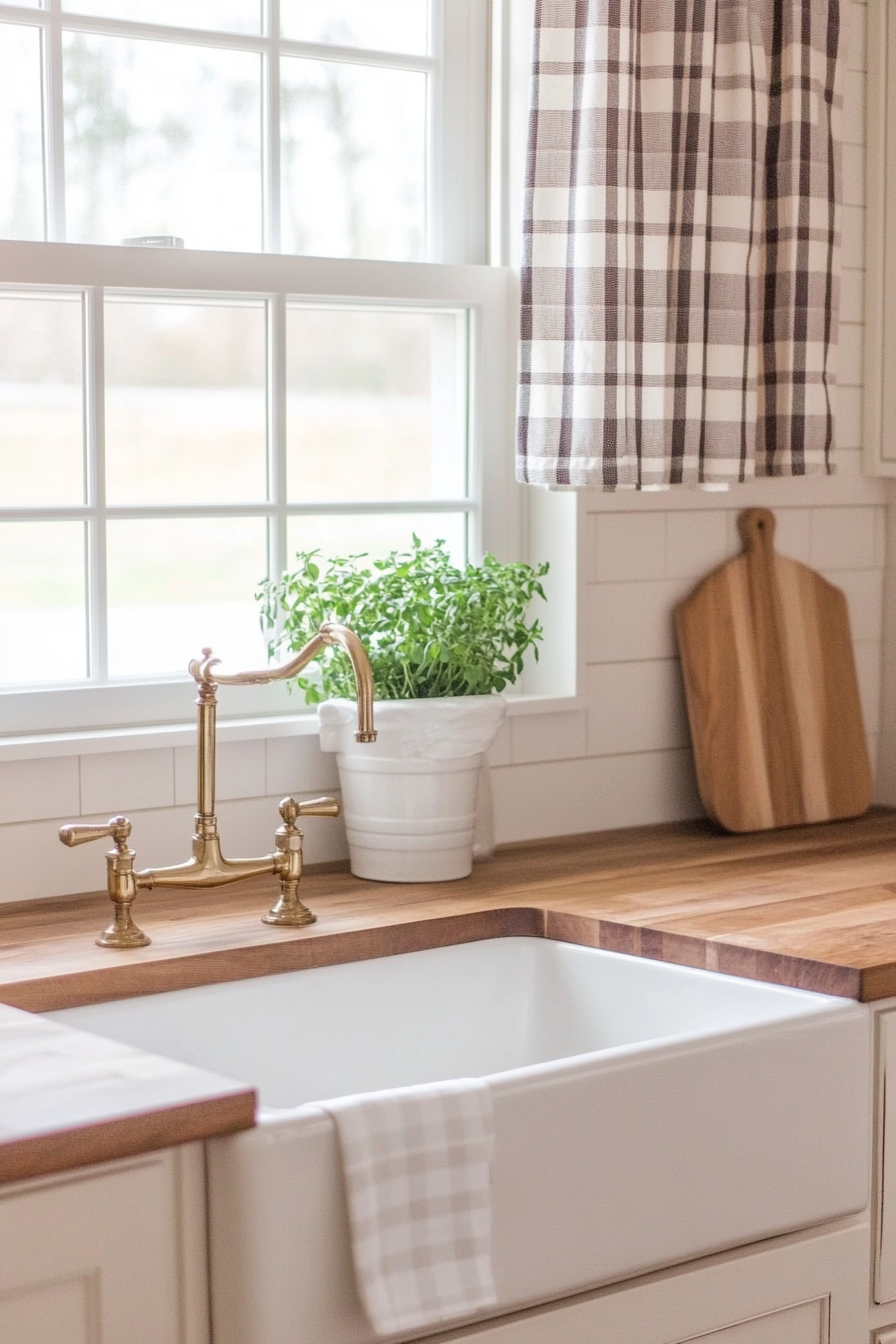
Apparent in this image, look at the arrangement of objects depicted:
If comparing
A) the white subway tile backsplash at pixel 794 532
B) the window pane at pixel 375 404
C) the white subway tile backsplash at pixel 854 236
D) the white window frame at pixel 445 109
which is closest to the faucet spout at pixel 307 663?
the window pane at pixel 375 404

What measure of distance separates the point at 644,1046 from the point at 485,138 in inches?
59.5

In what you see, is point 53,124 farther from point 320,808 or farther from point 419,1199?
point 419,1199

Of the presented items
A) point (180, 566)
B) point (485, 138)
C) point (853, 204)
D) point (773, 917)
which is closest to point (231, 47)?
point (485, 138)

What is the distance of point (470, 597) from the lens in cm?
232

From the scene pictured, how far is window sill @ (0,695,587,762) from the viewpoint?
217 cm

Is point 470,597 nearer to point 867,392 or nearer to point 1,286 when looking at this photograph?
point 1,286

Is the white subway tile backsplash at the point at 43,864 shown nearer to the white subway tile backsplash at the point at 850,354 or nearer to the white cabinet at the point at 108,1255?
the white cabinet at the point at 108,1255

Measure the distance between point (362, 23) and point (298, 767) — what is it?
108cm

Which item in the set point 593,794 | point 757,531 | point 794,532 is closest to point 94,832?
point 593,794

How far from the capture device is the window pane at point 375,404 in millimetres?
2463

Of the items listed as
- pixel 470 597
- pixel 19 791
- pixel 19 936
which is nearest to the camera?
pixel 19 936

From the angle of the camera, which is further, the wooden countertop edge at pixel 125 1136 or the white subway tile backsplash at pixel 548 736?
the white subway tile backsplash at pixel 548 736

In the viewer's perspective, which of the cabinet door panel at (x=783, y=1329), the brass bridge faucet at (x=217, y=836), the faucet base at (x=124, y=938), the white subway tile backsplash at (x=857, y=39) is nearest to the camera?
the cabinet door panel at (x=783, y=1329)

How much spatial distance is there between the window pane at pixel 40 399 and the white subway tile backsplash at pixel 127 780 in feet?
1.15
